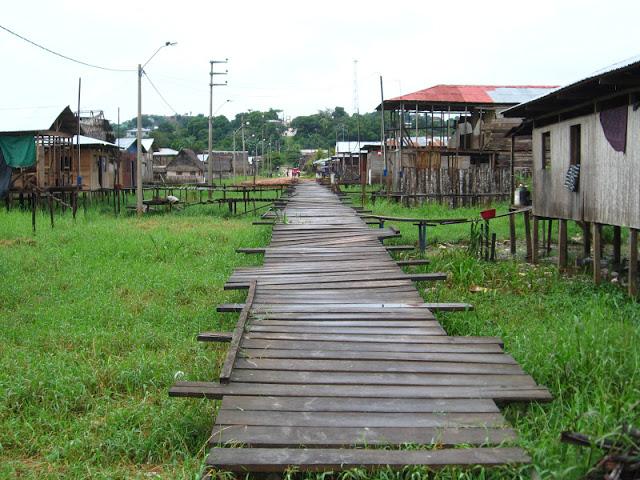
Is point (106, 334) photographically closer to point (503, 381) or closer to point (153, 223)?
point (503, 381)

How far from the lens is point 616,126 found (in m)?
9.34

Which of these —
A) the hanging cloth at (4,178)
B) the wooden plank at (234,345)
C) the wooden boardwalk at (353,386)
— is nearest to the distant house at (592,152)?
the wooden boardwalk at (353,386)

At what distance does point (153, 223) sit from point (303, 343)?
1505 cm

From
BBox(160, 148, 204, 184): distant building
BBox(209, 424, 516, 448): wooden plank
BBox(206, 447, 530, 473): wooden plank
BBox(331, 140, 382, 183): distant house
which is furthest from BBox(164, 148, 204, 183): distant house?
BBox(206, 447, 530, 473): wooden plank

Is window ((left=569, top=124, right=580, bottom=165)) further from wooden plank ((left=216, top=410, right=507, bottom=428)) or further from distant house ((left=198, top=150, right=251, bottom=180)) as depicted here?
distant house ((left=198, top=150, right=251, bottom=180))

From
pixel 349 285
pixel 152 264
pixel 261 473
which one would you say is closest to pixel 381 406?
pixel 261 473

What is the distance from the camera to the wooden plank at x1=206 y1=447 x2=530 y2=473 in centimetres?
340

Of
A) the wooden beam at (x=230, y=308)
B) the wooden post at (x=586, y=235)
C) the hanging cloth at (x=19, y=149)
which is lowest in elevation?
the wooden beam at (x=230, y=308)

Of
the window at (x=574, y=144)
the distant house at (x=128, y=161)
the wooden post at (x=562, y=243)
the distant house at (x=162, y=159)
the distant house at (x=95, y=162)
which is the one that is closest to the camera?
the window at (x=574, y=144)

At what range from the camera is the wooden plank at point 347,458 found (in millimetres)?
3396

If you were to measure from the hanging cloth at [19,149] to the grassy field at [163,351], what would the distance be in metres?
10.8

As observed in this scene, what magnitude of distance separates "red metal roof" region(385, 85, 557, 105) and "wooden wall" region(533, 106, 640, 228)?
14.9 metres

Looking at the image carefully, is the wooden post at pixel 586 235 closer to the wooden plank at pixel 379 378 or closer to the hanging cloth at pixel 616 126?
the hanging cloth at pixel 616 126

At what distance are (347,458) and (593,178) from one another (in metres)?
8.26
